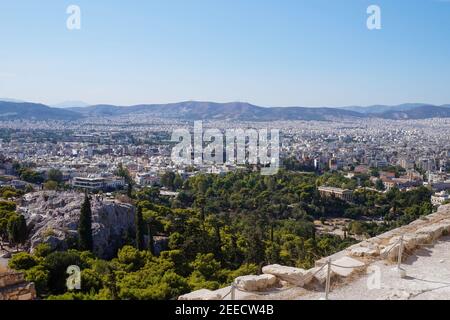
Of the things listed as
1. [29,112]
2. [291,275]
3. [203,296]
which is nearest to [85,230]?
[291,275]

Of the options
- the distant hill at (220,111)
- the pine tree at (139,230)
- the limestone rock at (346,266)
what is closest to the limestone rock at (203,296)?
the limestone rock at (346,266)

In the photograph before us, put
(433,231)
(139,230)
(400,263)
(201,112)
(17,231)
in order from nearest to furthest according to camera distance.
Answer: (400,263) → (433,231) → (17,231) → (139,230) → (201,112)

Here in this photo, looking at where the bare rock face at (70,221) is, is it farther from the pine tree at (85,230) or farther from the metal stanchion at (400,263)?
the metal stanchion at (400,263)

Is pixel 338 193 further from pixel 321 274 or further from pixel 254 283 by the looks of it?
pixel 254 283

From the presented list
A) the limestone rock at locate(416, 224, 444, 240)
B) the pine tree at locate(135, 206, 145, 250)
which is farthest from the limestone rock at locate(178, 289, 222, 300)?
the pine tree at locate(135, 206, 145, 250)

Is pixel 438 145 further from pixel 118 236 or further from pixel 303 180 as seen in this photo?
pixel 118 236

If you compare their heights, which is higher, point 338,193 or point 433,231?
point 433,231
